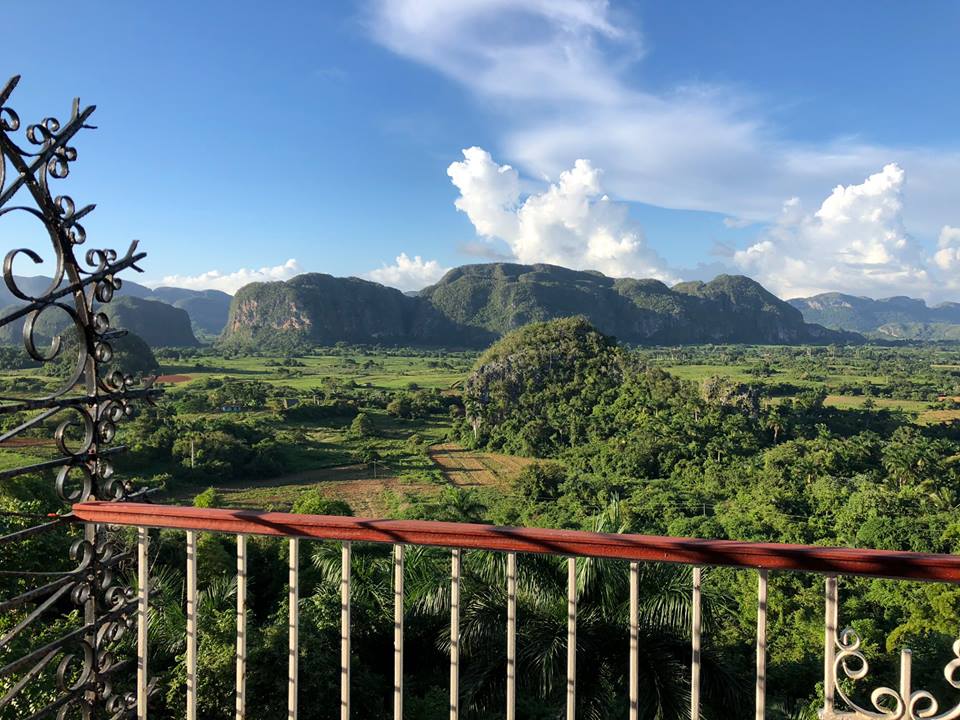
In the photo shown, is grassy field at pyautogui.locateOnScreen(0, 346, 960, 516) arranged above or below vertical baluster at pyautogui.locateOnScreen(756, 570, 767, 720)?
below

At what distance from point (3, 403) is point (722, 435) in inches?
880

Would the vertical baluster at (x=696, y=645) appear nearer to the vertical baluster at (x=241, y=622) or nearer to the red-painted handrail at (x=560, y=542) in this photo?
the red-painted handrail at (x=560, y=542)

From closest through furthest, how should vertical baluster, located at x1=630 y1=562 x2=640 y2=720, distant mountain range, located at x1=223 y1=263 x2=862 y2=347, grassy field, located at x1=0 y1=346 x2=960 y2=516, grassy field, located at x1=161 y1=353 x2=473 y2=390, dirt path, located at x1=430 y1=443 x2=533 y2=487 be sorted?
1. vertical baluster, located at x1=630 y1=562 x2=640 y2=720
2. grassy field, located at x1=0 y1=346 x2=960 y2=516
3. dirt path, located at x1=430 y1=443 x2=533 y2=487
4. grassy field, located at x1=161 y1=353 x2=473 y2=390
5. distant mountain range, located at x1=223 y1=263 x2=862 y2=347

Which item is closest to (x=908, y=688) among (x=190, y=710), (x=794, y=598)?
(x=190, y=710)

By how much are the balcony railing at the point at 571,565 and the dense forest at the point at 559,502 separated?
1.30 meters

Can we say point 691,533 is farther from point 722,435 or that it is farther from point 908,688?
point 908,688

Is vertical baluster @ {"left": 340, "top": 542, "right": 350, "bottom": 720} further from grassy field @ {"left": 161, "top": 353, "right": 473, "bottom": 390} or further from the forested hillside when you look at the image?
the forested hillside

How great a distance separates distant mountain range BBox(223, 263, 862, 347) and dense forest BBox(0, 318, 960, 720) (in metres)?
36.5

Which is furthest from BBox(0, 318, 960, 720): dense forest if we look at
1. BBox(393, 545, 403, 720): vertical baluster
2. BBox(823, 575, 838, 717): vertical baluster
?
BBox(823, 575, 838, 717): vertical baluster

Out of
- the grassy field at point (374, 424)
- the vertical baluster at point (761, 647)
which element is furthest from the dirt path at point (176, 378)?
the vertical baluster at point (761, 647)

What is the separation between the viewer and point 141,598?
1468 millimetres

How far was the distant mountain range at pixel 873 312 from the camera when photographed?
17000 centimetres

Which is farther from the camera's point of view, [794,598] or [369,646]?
[794,598]

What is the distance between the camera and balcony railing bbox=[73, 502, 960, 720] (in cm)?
106
